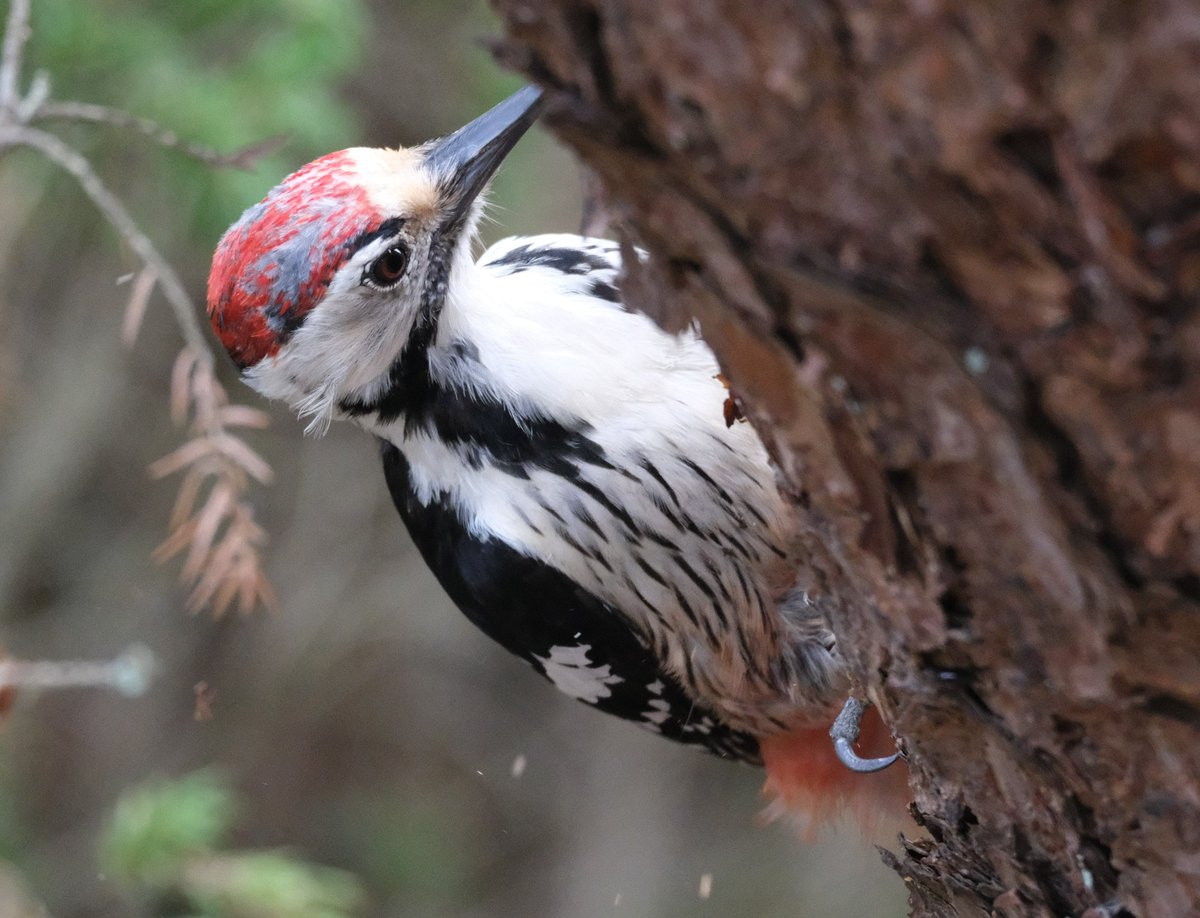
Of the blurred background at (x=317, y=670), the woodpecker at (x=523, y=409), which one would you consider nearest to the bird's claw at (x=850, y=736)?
the woodpecker at (x=523, y=409)

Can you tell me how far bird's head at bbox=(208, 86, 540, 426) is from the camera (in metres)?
1.91

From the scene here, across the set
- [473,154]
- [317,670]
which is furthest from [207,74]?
[317,670]

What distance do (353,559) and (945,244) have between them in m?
4.76

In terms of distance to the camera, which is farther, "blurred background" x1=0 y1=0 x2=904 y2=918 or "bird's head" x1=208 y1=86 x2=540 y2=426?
"blurred background" x1=0 y1=0 x2=904 y2=918

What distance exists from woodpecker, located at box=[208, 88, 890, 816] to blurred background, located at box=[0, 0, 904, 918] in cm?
125

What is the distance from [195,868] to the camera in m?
2.76

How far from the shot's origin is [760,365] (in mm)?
952

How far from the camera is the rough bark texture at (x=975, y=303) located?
0.70 metres

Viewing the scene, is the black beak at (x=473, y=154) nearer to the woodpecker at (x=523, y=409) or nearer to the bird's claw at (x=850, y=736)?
the woodpecker at (x=523, y=409)

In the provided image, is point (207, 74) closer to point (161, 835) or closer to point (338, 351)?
point (338, 351)

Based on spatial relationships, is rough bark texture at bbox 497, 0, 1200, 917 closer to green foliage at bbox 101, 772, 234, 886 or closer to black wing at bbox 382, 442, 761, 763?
black wing at bbox 382, 442, 761, 763

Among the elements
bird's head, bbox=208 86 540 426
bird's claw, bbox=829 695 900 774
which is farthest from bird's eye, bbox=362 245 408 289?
bird's claw, bbox=829 695 900 774

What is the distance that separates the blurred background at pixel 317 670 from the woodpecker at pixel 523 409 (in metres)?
1.25

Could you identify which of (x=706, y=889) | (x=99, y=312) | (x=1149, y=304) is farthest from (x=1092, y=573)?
(x=706, y=889)
